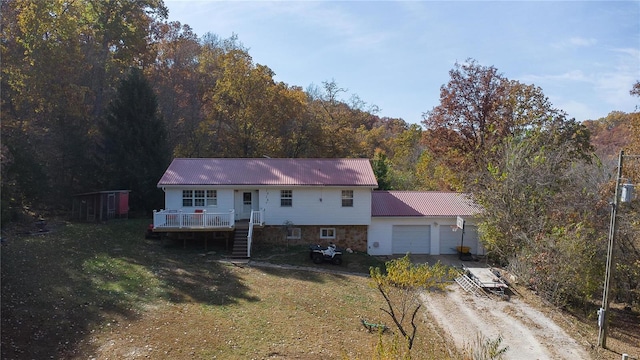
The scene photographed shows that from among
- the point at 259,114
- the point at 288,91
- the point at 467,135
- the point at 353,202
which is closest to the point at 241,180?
the point at 353,202

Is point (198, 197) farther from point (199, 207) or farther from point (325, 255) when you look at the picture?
point (325, 255)

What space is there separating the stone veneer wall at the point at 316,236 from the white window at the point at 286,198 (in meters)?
1.35

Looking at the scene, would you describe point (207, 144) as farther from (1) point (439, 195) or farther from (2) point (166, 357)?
(2) point (166, 357)

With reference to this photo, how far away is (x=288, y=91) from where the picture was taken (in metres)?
37.3

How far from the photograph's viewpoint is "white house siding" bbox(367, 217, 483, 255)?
83.4 feet

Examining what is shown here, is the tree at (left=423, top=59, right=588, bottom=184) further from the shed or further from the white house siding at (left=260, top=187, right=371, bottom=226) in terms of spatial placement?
the shed

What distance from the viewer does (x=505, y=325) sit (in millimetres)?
16578

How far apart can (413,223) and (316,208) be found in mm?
6004

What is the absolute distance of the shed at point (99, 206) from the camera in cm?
2708

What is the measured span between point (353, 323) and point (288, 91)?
2585 cm

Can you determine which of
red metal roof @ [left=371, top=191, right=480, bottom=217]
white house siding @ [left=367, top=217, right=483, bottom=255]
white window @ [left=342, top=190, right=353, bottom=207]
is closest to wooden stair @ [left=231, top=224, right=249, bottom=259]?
white window @ [left=342, top=190, right=353, bottom=207]

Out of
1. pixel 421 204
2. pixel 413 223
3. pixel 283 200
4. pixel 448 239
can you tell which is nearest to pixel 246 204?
pixel 283 200

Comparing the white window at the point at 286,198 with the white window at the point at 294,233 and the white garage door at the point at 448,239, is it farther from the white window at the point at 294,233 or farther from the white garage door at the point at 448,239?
the white garage door at the point at 448,239

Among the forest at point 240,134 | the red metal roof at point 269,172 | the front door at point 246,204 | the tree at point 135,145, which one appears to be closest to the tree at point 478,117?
the forest at point 240,134
